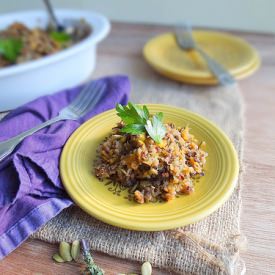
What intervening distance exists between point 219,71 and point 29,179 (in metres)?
0.70

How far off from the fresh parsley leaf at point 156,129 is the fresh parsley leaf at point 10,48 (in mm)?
641

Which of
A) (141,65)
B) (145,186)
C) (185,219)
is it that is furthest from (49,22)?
(185,219)

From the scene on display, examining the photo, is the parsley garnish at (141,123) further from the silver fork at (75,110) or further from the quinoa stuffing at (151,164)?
the silver fork at (75,110)

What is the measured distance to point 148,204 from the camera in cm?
75

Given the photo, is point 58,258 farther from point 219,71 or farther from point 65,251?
point 219,71

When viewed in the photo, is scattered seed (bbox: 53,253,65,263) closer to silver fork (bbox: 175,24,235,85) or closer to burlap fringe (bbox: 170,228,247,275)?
burlap fringe (bbox: 170,228,247,275)

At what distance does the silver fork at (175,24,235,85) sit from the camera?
1.21 meters

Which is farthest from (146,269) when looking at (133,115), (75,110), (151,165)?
(75,110)

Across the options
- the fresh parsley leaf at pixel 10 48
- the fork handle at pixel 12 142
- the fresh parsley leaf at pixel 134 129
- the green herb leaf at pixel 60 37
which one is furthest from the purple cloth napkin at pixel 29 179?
the green herb leaf at pixel 60 37

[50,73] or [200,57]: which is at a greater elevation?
[50,73]

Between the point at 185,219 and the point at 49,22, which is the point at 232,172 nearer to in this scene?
the point at 185,219

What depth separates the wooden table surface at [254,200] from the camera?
28.0 inches

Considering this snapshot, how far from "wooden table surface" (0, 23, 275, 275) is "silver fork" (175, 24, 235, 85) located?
0.09 meters

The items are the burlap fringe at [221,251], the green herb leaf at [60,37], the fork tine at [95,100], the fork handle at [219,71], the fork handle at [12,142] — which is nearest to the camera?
the burlap fringe at [221,251]
